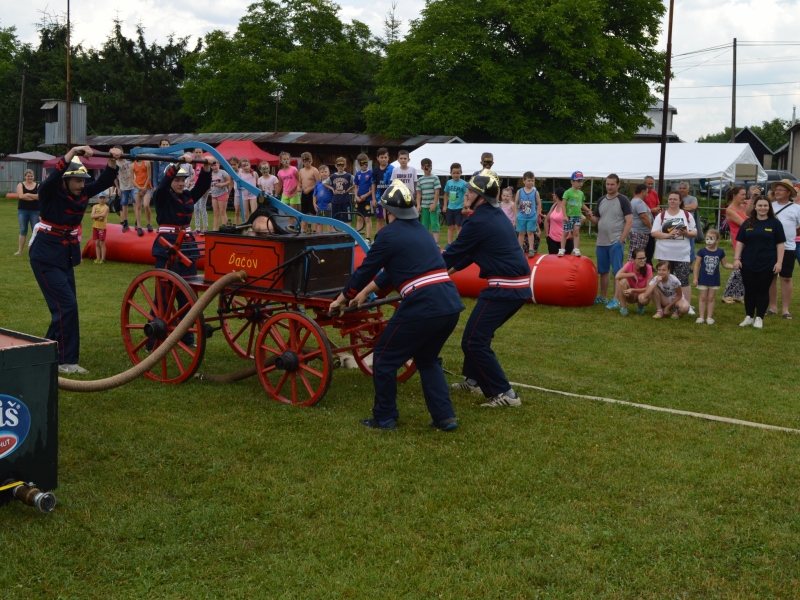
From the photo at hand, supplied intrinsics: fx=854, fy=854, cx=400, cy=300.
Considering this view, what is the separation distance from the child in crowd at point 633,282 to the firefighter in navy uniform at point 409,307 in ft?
19.7

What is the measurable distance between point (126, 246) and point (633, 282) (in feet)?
30.0

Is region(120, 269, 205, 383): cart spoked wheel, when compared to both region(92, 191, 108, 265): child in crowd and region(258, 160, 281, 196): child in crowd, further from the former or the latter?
region(258, 160, 281, 196): child in crowd

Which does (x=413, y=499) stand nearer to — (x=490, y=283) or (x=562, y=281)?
(x=490, y=283)

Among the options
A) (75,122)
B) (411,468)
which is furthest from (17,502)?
(75,122)

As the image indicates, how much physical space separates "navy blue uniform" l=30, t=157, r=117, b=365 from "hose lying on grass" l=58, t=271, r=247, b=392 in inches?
43.7

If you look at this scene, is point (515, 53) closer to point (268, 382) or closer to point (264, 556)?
point (268, 382)

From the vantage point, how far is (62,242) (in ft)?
24.8

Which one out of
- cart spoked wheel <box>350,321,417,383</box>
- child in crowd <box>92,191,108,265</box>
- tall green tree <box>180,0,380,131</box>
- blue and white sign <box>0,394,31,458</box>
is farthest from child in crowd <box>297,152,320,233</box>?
tall green tree <box>180,0,380,131</box>

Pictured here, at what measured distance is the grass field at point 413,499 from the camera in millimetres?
4020

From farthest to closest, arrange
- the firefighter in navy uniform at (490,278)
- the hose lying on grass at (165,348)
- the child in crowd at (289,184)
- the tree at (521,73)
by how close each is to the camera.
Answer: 1. the tree at (521,73)
2. the child in crowd at (289,184)
3. the firefighter in navy uniform at (490,278)
4. the hose lying on grass at (165,348)

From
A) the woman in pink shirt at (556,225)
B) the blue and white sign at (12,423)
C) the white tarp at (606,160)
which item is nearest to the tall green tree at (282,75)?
the white tarp at (606,160)

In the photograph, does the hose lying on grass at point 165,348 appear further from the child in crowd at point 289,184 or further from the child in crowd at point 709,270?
the child in crowd at point 289,184

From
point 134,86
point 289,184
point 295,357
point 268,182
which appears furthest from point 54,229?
point 134,86

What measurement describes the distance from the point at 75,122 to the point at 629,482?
31.7 metres
